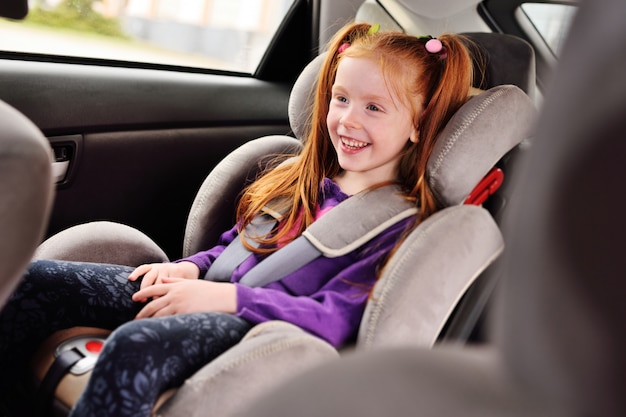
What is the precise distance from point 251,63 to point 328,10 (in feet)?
1.31

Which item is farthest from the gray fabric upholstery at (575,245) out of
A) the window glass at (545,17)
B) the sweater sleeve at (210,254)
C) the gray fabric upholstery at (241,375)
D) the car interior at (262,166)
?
the window glass at (545,17)

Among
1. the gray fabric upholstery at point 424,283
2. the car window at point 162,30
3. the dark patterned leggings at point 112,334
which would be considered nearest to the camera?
the dark patterned leggings at point 112,334

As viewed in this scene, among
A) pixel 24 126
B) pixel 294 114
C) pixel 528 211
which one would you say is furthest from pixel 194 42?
pixel 528 211

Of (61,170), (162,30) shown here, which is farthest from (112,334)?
(162,30)

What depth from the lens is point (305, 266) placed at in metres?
1.59

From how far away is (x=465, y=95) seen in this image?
1675 mm

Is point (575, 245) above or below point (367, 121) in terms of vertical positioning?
above

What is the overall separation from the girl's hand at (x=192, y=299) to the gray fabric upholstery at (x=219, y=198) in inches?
15.4

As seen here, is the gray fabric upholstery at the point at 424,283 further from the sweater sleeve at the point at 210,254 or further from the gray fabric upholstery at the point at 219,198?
the gray fabric upholstery at the point at 219,198

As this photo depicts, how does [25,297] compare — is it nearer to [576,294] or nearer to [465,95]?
[465,95]

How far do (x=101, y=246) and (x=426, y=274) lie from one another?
2.79ft

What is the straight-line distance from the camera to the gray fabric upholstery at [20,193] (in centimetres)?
85

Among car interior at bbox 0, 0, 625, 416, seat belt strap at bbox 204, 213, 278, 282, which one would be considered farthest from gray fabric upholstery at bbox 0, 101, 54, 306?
seat belt strap at bbox 204, 213, 278, 282

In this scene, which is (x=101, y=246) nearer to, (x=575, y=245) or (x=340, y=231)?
(x=340, y=231)
